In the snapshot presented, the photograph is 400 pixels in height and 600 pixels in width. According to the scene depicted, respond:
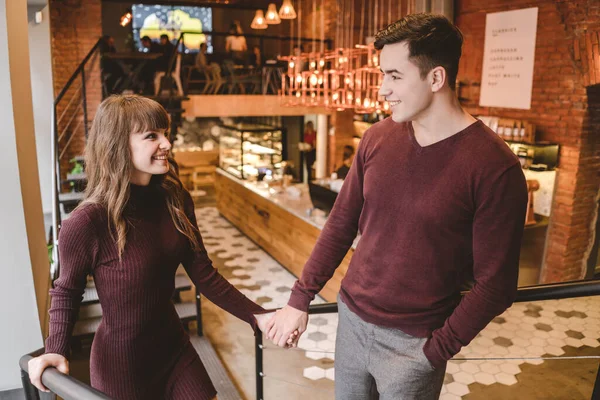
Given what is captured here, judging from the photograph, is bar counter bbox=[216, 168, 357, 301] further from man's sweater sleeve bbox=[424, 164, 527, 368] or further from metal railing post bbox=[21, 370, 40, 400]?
metal railing post bbox=[21, 370, 40, 400]

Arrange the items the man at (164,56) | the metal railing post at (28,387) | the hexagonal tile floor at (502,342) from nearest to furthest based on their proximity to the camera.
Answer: the metal railing post at (28,387)
the hexagonal tile floor at (502,342)
the man at (164,56)

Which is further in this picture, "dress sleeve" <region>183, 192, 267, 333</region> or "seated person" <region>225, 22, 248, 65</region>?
"seated person" <region>225, 22, 248, 65</region>

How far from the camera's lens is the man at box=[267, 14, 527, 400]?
1472 mm

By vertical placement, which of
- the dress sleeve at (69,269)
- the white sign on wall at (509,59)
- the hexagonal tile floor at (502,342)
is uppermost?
the white sign on wall at (509,59)

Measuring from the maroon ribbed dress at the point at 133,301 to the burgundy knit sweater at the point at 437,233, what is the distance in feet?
2.17

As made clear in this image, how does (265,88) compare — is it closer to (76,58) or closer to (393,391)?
(76,58)

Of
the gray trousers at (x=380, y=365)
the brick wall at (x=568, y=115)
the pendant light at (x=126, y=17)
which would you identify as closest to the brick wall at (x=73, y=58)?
the pendant light at (x=126, y=17)

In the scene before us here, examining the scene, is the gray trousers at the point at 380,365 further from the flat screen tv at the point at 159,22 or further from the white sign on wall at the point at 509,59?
the flat screen tv at the point at 159,22

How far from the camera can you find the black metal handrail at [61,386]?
1312 mm

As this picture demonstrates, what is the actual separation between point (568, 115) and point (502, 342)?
9.31 feet

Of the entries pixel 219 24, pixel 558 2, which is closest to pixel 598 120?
pixel 558 2

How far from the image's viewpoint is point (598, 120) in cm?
614

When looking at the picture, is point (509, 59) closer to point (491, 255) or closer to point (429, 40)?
point (429, 40)

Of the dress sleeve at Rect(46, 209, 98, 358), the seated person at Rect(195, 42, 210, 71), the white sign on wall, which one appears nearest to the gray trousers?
the dress sleeve at Rect(46, 209, 98, 358)
